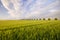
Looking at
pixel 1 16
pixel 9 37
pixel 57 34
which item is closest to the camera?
pixel 9 37

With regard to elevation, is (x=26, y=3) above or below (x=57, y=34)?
above

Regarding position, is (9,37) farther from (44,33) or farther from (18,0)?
(18,0)

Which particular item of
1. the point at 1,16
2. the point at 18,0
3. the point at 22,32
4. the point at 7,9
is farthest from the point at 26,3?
the point at 22,32

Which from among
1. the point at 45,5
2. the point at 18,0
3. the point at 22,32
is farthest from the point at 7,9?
the point at 22,32

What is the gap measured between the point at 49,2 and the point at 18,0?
1.21 meters

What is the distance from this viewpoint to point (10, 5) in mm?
4840

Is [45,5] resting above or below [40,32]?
above

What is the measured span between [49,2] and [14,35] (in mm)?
2463

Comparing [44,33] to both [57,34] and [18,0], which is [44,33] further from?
[18,0]

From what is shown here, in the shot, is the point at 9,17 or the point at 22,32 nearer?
the point at 22,32

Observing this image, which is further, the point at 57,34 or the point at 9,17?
the point at 9,17

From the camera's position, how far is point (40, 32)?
3.28m

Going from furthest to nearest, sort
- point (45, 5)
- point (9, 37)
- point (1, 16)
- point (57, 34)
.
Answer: point (45, 5), point (1, 16), point (57, 34), point (9, 37)

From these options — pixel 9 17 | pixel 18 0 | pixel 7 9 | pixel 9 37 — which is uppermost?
pixel 18 0
